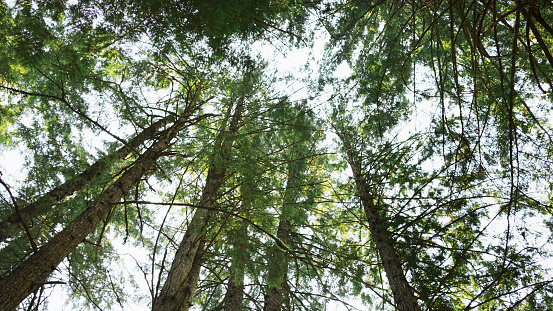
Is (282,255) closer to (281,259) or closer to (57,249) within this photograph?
(281,259)

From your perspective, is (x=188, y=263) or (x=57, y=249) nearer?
(x=57, y=249)

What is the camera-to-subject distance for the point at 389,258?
4.36m

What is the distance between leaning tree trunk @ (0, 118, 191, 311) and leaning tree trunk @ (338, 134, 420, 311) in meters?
3.57

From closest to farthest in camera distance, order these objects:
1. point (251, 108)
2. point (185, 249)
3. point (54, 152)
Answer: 1. point (185, 249)
2. point (251, 108)
3. point (54, 152)

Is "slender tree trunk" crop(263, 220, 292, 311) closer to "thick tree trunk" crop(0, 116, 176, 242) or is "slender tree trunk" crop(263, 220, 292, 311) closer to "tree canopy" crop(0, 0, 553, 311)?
"tree canopy" crop(0, 0, 553, 311)

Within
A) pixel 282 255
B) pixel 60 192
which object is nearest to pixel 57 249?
pixel 60 192

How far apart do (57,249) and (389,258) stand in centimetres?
411

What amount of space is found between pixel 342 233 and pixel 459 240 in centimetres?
345

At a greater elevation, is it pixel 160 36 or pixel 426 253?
pixel 160 36

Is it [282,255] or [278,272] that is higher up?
[282,255]

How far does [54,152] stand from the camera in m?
5.60

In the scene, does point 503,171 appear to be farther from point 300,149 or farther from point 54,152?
point 54,152

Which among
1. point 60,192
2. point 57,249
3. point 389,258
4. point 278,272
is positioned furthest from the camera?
point 60,192

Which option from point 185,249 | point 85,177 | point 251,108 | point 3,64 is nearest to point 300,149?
point 251,108
